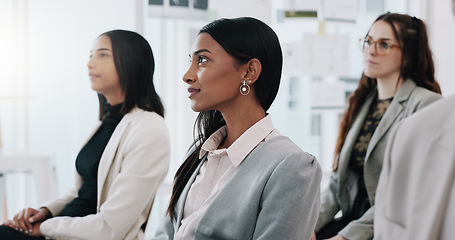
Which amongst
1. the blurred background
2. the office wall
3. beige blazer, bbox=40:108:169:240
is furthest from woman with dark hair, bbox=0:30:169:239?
the office wall

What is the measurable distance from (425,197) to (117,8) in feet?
8.65

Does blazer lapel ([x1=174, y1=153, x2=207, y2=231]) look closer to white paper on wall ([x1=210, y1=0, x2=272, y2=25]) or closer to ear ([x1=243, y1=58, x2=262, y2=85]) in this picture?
ear ([x1=243, y1=58, x2=262, y2=85])

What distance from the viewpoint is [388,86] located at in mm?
2127

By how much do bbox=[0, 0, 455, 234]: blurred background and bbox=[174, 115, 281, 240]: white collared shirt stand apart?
1.46 meters

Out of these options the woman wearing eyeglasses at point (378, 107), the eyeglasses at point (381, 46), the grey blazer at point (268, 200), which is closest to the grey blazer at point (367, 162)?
the woman wearing eyeglasses at point (378, 107)

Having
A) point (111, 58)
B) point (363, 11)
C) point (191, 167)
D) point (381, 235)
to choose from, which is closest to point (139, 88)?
point (111, 58)

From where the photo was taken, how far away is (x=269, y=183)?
1.13 meters

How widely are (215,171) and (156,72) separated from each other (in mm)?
1843

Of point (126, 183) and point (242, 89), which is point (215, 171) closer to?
point (242, 89)

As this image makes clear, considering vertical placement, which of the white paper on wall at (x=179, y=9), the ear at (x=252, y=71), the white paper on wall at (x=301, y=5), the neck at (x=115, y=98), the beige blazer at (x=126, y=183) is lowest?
the beige blazer at (x=126, y=183)

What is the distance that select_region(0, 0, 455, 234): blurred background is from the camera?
274 centimetres

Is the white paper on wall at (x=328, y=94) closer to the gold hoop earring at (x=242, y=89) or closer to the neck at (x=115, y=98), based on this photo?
the neck at (x=115, y=98)

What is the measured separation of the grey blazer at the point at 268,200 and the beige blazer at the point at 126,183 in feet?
2.03

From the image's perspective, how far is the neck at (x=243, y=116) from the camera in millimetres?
1297
